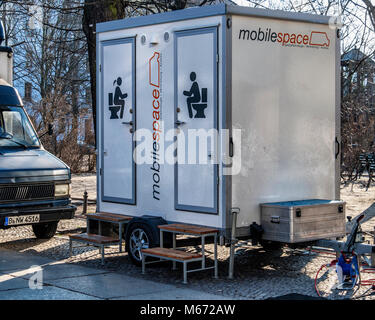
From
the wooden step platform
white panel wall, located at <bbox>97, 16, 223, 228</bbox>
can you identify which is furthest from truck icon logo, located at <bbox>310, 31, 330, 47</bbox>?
the wooden step platform

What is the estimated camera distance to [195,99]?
879 centimetres

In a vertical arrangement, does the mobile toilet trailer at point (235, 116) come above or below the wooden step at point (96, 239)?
above

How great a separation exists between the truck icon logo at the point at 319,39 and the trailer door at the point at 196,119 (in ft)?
4.85

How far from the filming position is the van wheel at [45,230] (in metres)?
11.8

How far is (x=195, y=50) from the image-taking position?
28.8 feet

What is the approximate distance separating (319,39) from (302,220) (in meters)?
2.56

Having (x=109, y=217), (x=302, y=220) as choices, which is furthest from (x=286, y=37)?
(x=109, y=217)

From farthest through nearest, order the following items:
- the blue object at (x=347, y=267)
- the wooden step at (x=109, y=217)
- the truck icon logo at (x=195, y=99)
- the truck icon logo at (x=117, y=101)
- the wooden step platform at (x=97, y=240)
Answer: the truck icon logo at (x=117, y=101)
the wooden step at (x=109, y=217)
the wooden step platform at (x=97, y=240)
the truck icon logo at (x=195, y=99)
the blue object at (x=347, y=267)

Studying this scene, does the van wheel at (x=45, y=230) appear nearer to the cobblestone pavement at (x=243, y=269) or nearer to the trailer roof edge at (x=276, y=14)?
the cobblestone pavement at (x=243, y=269)

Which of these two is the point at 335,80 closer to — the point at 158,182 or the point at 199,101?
the point at 199,101

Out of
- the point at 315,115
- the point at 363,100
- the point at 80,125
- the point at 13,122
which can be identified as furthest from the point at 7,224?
the point at 363,100

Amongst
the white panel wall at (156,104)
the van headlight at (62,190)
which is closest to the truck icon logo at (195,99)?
the white panel wall at (156,104)
